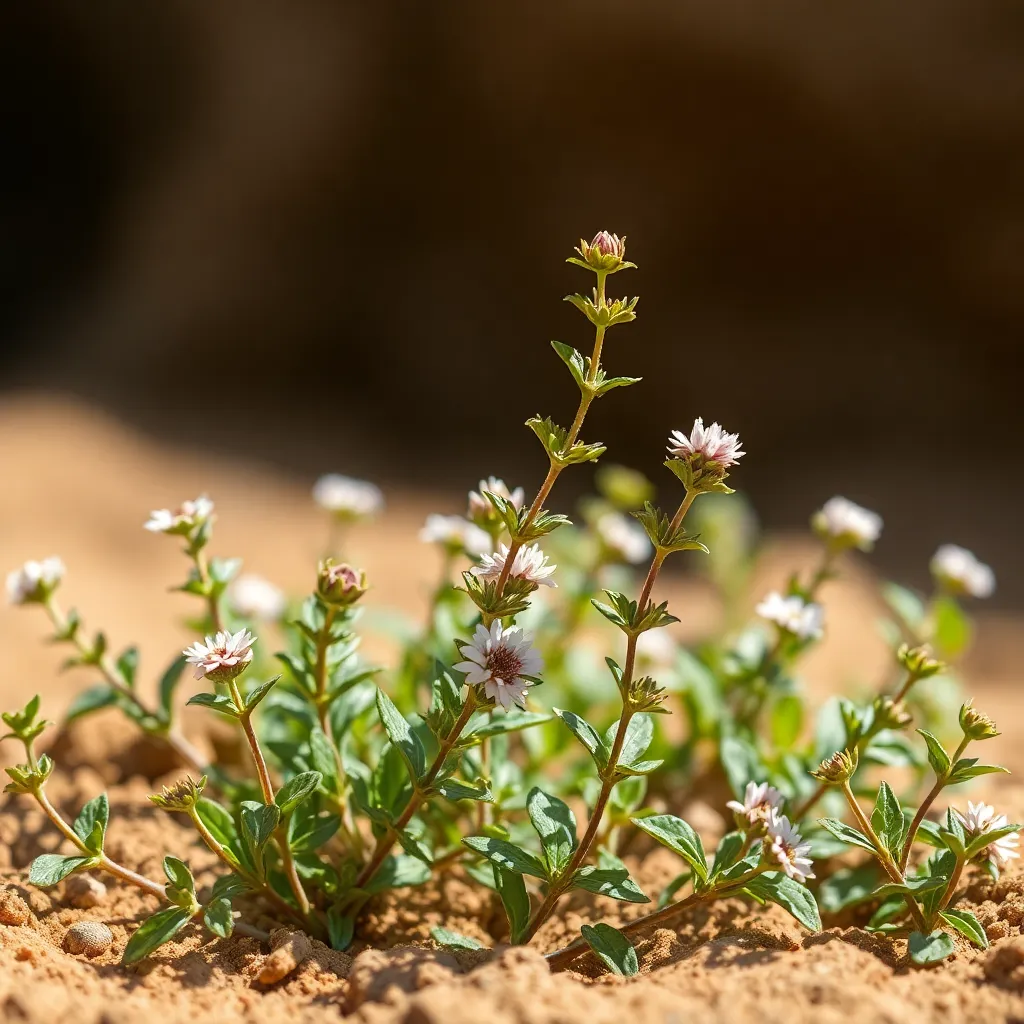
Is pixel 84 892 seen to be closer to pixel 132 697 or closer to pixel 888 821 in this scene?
pixel 132 697

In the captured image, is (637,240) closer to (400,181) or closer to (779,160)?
(779,160)

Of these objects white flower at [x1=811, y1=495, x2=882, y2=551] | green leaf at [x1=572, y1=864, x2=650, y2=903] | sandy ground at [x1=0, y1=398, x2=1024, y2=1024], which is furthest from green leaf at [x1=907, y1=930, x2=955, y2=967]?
white flower at [x1=811, y1=495, x2=882, y2=551]

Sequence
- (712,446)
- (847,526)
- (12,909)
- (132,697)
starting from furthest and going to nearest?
(847,526), (132,697), (12,909), (712,446)

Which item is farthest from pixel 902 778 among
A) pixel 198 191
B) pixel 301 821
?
pixel 198 191

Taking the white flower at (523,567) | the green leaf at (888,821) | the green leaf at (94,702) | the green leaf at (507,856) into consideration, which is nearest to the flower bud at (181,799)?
the green leaf at (507,856)

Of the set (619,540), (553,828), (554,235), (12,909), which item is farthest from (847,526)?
(554,235)

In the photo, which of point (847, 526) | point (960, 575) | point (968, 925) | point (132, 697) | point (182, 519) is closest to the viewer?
point (968, 925)
